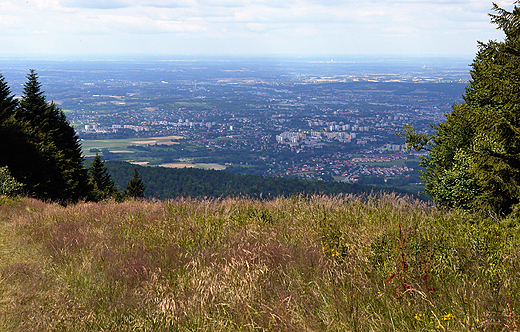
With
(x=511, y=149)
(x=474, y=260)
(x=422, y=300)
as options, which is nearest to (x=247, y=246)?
(x=422, y=300)

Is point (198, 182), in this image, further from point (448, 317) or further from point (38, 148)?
point (448, 317)

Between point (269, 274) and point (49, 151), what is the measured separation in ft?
133

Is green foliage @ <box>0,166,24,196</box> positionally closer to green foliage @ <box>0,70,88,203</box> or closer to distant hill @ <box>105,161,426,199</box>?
green foliage @ <box>0,70,88,203</box>

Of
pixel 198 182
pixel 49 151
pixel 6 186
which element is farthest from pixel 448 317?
pixel 198 182

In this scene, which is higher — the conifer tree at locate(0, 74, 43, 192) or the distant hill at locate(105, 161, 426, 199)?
the conifer tree at locate(0, 74, 43, 192)

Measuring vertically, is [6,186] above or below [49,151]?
above

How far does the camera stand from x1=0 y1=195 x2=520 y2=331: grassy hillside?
132 inches

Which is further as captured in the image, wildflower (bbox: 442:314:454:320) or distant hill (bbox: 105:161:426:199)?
distant hill (bbox: 105:161:426:199)

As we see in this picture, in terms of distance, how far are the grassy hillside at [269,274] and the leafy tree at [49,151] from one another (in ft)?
87.6

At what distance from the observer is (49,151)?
3788 cm

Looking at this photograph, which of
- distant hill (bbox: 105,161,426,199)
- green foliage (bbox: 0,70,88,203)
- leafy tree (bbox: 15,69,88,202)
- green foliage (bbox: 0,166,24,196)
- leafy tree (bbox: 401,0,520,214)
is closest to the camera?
leafy tree (bbox: 401,0,520,214)

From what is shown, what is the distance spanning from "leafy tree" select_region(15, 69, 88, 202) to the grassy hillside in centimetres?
2670

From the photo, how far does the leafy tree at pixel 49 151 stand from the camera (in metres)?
33.4

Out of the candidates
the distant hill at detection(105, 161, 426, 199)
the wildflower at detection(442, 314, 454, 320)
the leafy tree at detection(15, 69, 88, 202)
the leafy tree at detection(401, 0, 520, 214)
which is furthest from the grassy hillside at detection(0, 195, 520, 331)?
the distant hill at detection(105, 161, 426, 199)
